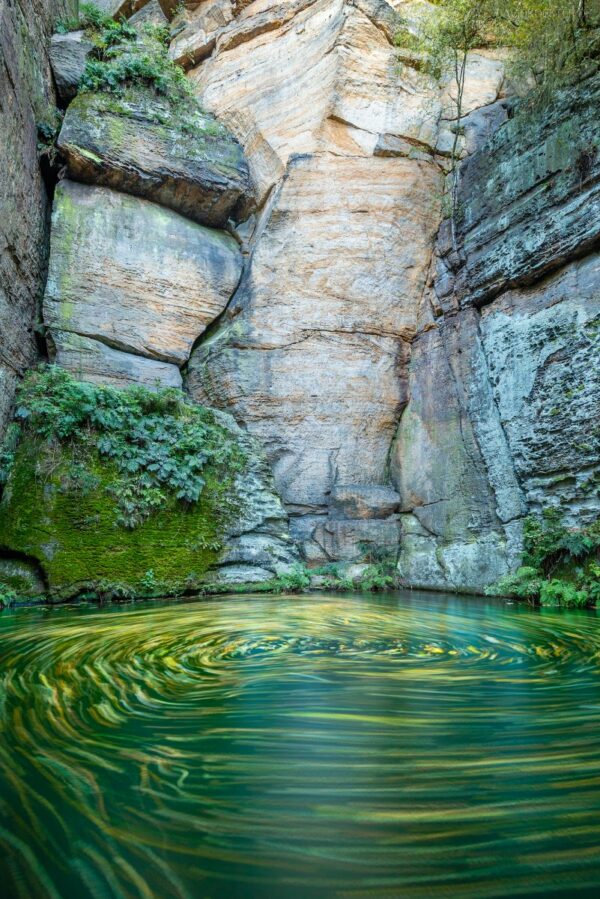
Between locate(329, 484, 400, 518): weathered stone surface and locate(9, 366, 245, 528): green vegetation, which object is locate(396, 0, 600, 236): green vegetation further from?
locate(9, 366, 245, 528): green vegetation

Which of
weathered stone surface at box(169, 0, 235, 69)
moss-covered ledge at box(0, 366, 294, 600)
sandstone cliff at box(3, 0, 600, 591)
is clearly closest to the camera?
moss-covered ledge at box(0, 366, 294, 600)

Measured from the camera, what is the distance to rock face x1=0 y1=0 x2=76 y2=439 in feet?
28.7

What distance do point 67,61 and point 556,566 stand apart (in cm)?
1455

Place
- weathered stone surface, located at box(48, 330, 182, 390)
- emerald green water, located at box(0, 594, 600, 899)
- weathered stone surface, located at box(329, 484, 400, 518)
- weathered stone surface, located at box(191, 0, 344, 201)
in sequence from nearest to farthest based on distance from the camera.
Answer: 1. emerald green water, located at box(0, 594, 600, 899)
2. weathered stone surface, located at box(48, 330, 182, 390)
3. weathered stone surface, located at box(329, 484, 400, 518)
4. weathered stone surface, located at box(191, 0, 344, 201)

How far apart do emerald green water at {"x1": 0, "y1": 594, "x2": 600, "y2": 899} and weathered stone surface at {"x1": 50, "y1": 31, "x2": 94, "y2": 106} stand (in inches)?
507

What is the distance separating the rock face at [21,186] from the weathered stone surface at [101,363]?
56 cm

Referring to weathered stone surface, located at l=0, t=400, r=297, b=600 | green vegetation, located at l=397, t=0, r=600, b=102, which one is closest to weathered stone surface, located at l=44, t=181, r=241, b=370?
weathered stone surface, located at l=0, t=400, r=297, b=600

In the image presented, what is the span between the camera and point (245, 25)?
1377 cm

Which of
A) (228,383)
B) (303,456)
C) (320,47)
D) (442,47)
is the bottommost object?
(303,456)

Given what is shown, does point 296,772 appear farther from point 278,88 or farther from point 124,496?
point 278,88

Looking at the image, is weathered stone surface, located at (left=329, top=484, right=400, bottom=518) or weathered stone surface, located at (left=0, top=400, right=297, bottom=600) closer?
weathered stone surface, located at (left=0, top=400, right=297, bottom=600)

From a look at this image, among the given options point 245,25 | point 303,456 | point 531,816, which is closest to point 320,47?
point 245,25

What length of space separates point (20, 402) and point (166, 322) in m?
3.73

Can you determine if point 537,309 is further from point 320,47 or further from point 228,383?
point 320,47
